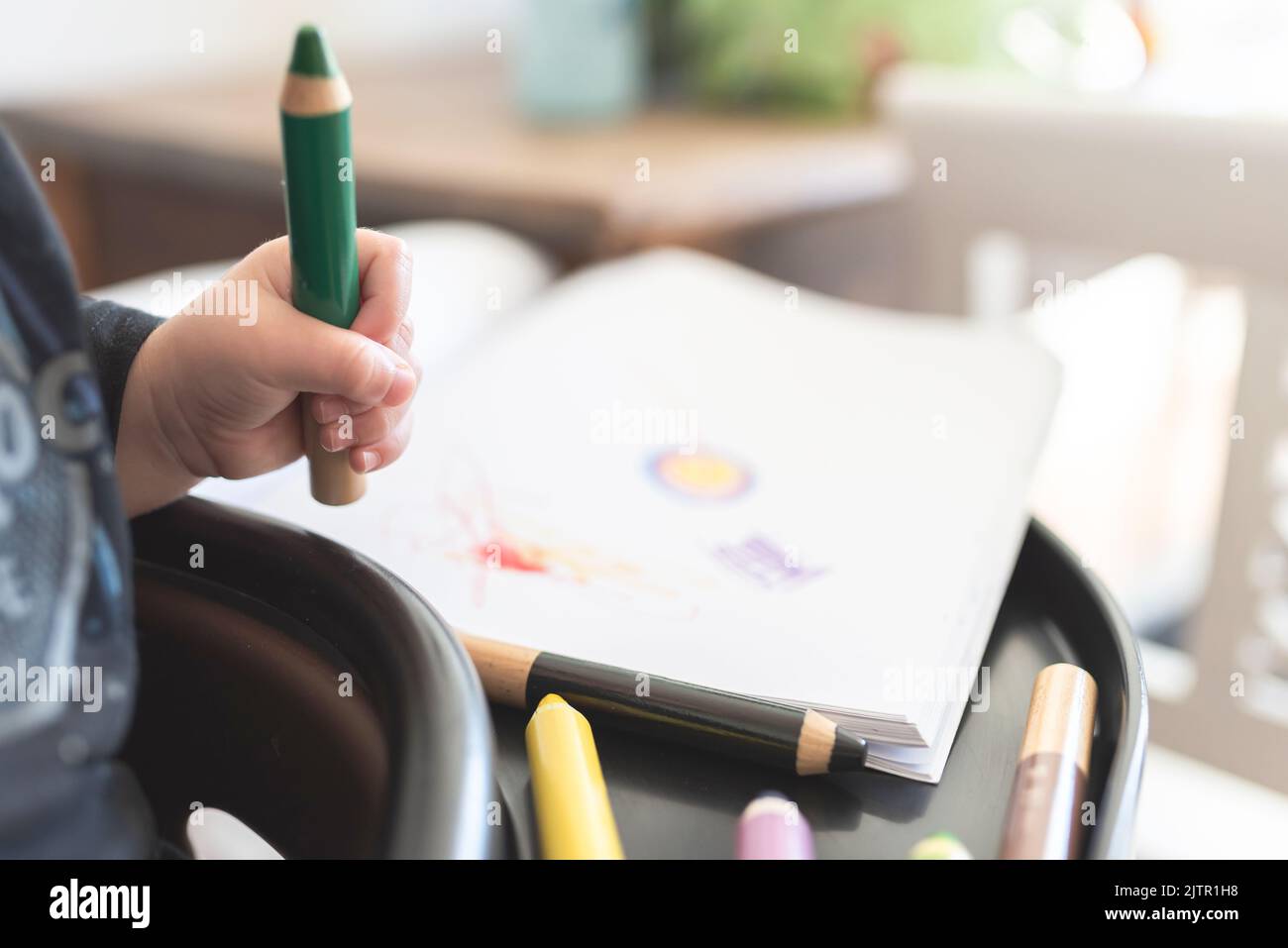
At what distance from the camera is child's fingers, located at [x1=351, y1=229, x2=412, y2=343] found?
0.97 ft

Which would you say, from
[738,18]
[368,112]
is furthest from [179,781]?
[738,18]

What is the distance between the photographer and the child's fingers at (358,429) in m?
0.31

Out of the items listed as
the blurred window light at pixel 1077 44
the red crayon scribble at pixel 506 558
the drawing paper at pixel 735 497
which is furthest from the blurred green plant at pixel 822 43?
the red crayon scribble at pixel 506 558

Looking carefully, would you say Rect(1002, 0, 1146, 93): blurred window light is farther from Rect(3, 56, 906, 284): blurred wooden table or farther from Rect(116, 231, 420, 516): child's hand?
Rect(116, 231, 420, 516): child's hand

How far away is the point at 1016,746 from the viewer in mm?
292

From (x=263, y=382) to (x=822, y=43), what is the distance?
849 mm

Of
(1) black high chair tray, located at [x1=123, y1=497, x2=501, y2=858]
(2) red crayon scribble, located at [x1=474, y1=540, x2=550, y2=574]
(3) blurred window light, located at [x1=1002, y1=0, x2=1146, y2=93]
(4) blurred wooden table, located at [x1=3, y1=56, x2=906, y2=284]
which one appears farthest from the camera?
(3) blurred window light, located at [x1=1002, y1=0, x2=1146, y2=93]

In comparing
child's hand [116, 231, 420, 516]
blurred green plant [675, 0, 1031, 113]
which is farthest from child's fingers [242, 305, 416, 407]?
blurred green plant [675, 0, 1031, 113]

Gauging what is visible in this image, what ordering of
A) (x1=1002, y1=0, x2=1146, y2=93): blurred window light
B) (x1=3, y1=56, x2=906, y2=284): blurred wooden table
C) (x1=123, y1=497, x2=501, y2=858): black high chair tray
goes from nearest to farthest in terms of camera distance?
(x1=123, y1=497, x2=501, y2=858): black high chair tray < (x1=3, y1=56, x2=906, y2=284): blurred wooden table < (x1=1002, y1=0, x2=1146, y2=93): blurred window light

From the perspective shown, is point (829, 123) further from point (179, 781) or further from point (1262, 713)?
point (179, 781)

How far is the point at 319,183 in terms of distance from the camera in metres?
0.26

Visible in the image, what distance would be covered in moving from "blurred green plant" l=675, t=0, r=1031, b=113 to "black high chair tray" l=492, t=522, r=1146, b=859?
2.62ft

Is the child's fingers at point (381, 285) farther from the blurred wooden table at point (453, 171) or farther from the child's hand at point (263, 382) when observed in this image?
the blurred wooden table at point (453, 171)

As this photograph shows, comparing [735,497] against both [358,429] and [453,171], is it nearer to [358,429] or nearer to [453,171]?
[358,429]
